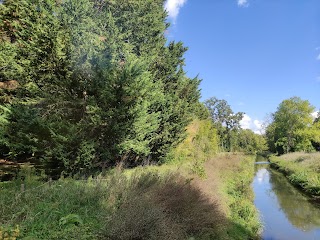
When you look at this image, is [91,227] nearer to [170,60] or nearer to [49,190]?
[49,190]

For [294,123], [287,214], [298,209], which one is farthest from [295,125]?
[287,214]

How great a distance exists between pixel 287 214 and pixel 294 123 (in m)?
44.9

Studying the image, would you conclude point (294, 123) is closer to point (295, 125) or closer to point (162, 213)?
point (295, 125)

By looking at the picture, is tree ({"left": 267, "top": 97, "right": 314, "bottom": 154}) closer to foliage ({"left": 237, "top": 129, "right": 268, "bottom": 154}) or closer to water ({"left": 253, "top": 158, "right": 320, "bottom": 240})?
foliage ({"left": 237, "top": 129, "right": 268, "bottom": 154})

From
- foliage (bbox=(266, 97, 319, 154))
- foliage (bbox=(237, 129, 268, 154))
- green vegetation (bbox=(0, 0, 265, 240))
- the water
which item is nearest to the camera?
green vegetation (bbox=(0, 0, 265, 240))

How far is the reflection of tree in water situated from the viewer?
44.8 ft

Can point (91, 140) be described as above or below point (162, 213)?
above

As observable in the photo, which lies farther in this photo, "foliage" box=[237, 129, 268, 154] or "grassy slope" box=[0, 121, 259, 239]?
"foliage" box=[237, 129, 268, 154]

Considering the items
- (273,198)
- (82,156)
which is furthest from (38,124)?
(273,198)

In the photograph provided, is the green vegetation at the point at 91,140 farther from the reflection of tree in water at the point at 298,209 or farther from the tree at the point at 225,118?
the tree at the point at 225,118

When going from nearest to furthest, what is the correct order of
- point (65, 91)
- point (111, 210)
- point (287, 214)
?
1. point (111, 210)
2. point (65, 91)
3. point (287, 214)

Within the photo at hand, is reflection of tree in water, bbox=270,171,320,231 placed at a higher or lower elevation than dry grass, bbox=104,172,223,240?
lower

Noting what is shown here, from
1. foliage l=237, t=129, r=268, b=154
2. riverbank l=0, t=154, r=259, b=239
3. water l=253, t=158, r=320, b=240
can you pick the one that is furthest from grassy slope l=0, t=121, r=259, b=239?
foliage l=237, t=129, r=268, b=154

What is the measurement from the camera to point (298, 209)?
16.3 meters
